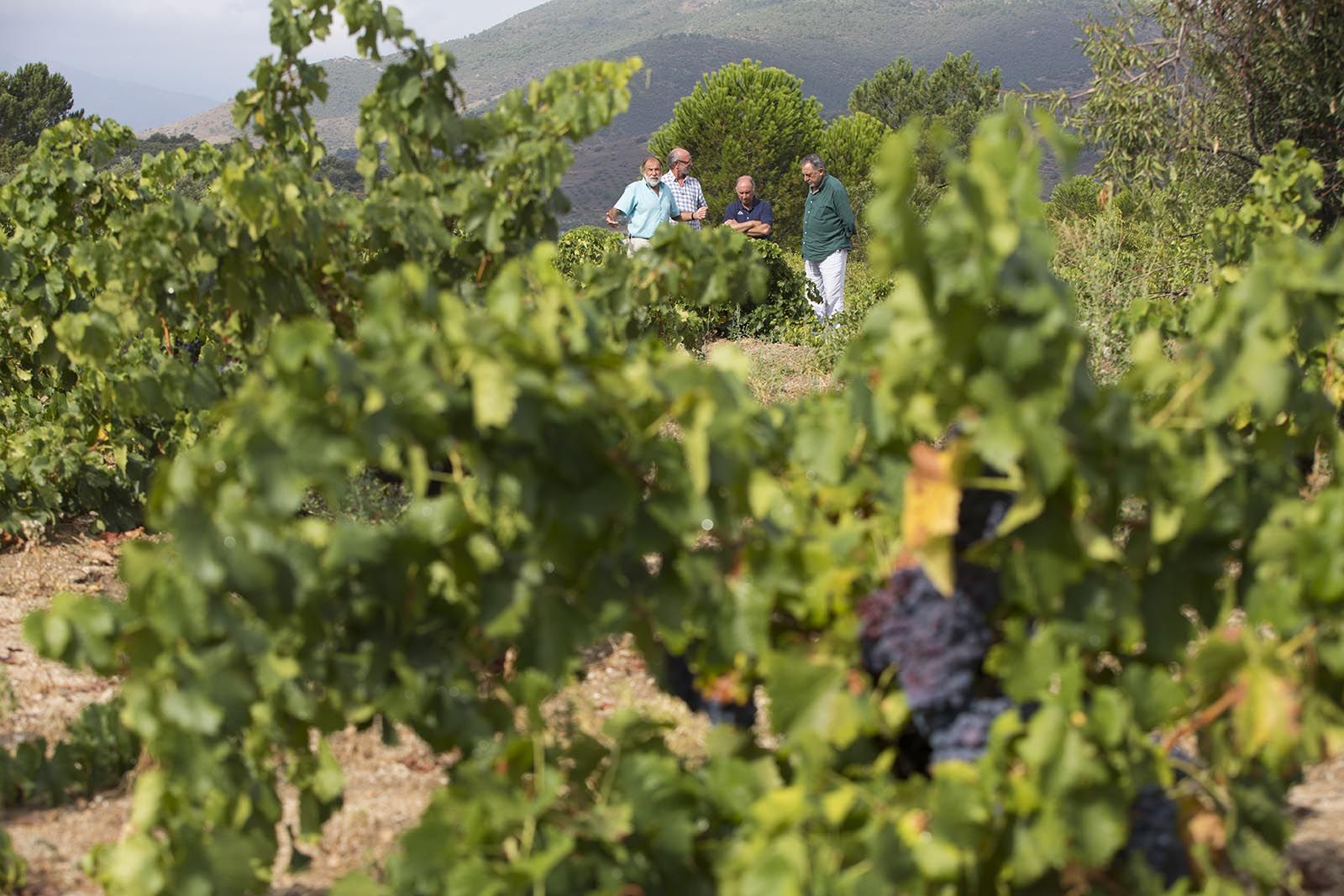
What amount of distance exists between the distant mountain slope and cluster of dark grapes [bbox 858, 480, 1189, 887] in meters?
93.2

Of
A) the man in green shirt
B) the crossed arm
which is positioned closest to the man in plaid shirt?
the crossed arm

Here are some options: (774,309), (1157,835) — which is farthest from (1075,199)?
(1157,835)

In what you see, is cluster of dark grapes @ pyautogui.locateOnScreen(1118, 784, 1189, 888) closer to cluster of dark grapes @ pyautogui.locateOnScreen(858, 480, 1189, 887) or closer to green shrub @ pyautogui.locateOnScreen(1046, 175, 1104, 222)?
cluster of dark grapes @ pyautogui.locateOnScreen(858, 480, 1189, 887)

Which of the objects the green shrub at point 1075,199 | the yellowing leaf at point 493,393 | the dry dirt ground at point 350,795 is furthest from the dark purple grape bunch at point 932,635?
the green shrub at point 1075,199

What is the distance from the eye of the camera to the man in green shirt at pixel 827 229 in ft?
28.7

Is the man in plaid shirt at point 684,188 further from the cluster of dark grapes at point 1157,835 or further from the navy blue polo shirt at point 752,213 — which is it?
the cluster of dark grapes at point 1157,835

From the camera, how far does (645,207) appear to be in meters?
8.66

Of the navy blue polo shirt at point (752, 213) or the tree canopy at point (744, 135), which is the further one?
the tree canopy at point (744, 135)

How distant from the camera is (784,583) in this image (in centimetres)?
172

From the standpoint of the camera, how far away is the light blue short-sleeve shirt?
28.3 ft

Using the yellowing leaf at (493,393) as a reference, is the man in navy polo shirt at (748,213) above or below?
below

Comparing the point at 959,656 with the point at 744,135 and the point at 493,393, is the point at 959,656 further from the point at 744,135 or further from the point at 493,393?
the point at 744,135

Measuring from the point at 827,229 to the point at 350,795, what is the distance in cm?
663

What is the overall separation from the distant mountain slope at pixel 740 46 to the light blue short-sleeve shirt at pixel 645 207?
86021 millimetres
